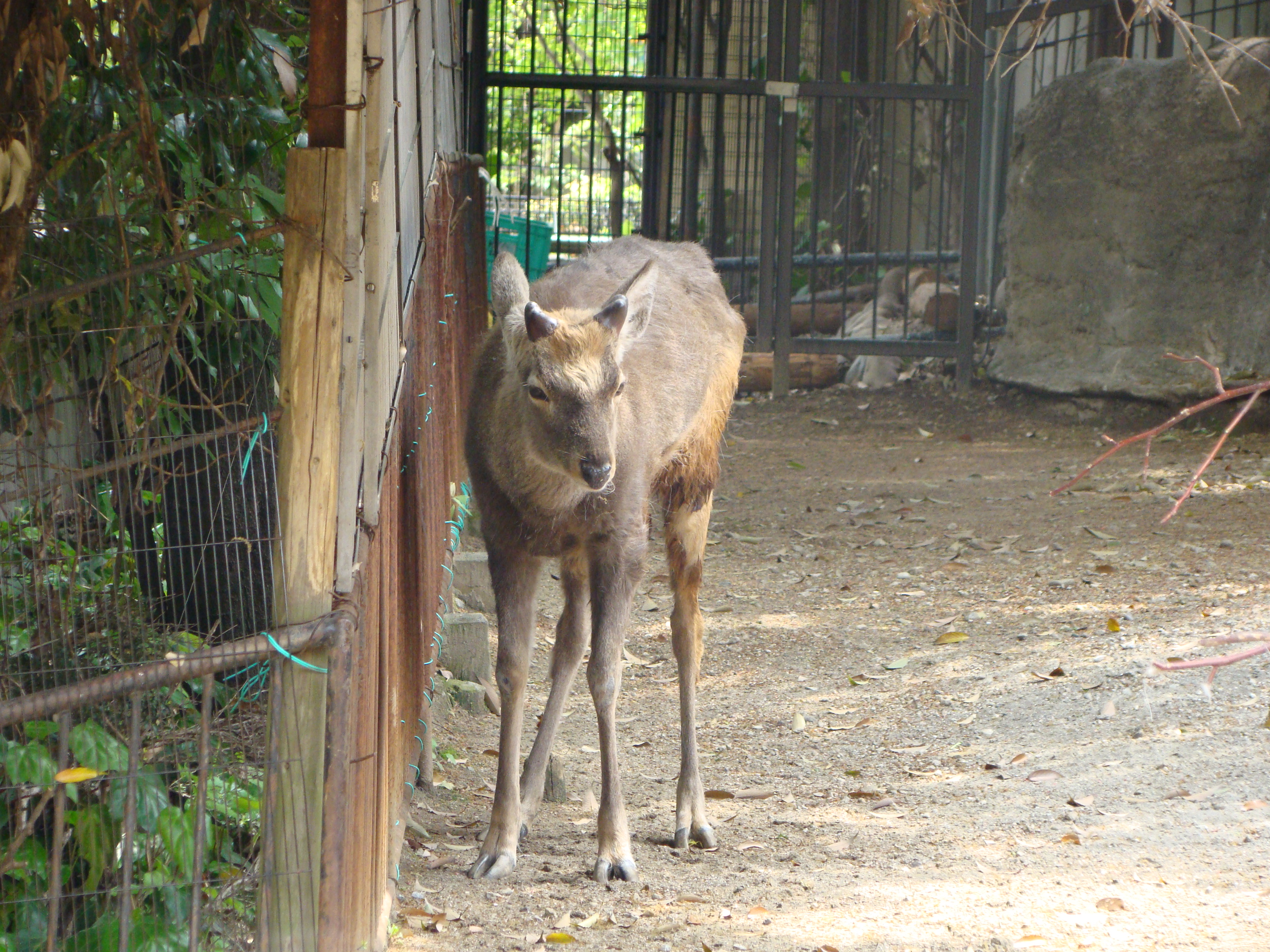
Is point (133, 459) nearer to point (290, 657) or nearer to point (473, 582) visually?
point (290, 657)

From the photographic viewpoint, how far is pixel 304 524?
2.62 meters

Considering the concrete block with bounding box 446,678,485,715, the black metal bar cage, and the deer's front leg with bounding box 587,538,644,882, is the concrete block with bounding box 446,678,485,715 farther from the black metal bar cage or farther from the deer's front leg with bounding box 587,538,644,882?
the black metal bar cage

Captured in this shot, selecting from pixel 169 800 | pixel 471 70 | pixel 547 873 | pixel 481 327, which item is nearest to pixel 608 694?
pixel 547 873

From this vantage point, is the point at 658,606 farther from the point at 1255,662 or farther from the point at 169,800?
the point at 169,800

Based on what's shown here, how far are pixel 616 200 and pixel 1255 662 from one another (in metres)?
9.75

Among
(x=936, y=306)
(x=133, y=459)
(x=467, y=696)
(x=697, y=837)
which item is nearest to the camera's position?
(x=133, y=459)

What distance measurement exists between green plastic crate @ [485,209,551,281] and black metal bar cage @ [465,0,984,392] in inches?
1.0

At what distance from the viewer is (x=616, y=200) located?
13891 mm

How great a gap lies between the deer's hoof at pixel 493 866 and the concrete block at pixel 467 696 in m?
1.50

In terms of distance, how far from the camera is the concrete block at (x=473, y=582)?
254 inches

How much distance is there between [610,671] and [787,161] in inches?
330

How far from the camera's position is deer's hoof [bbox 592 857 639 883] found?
161 inches

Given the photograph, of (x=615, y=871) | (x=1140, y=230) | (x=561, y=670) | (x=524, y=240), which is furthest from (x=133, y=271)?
(x=1140, y=230)

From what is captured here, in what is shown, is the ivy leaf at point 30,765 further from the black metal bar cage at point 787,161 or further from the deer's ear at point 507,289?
the black metal bar cage at point 787,161
